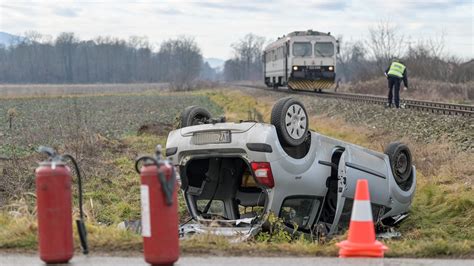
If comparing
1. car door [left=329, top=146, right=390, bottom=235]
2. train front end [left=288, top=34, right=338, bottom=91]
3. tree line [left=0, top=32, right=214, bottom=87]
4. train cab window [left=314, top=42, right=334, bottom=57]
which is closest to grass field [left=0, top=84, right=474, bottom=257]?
car door [left=329, top=146, right=390, bottom=235]

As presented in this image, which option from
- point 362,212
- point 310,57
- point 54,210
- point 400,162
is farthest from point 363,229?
point 310,57

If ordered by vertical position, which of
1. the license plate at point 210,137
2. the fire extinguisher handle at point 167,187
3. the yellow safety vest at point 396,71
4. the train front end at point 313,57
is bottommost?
the fire extinguisher handle at point 167,187

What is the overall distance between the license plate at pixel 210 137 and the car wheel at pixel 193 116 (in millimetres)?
1065

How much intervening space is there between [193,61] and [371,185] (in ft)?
549

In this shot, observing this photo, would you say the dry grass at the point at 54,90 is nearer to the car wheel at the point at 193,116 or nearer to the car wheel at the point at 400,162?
the car wheel at the point at 193,116

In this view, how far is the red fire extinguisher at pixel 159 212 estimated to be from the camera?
4492 mm

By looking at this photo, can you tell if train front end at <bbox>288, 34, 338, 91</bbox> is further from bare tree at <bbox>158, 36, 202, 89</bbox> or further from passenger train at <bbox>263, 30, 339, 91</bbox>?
bare tree at <bbox>158, 36, 202, 89</bbox>

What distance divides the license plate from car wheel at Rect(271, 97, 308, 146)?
579 mm

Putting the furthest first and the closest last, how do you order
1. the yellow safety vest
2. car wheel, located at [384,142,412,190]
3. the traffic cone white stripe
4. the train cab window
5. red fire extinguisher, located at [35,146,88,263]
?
the train cab window, the yellow safety vest, car wheel, located at [384,142,412,190], the traffic cone white stripe, red fire extinguisher, located at [35,146,88,263]

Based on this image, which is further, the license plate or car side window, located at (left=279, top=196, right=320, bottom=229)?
car side window, located at (left=279, top=196, right=320, bottom=229)

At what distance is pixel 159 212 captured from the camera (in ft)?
14.8

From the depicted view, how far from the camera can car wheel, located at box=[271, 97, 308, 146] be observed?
6703mm

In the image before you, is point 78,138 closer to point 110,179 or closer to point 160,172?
point 110,179

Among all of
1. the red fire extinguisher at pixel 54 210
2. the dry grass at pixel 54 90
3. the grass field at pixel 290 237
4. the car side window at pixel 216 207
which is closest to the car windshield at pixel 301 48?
the grass field at pixel 290 237
